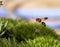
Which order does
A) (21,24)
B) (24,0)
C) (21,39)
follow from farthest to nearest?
(24,0), (21,24), (21,39)

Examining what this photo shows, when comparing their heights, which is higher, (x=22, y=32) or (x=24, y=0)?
(x=24, y=0)

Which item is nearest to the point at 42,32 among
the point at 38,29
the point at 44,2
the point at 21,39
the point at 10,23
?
the point at 38,29

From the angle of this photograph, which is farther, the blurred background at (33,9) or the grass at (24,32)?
the blurred background at (33,9)

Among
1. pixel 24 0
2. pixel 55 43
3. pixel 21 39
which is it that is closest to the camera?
pixel 55 43

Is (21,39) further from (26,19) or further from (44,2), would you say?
(44,2)

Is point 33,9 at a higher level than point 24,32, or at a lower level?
higher

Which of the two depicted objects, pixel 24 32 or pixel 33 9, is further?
pixel 33 9

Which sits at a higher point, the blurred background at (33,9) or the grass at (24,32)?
the blurred background at (33,9)

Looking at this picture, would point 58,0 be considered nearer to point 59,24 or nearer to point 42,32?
point 59,24

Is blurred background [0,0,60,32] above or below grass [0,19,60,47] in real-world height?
above

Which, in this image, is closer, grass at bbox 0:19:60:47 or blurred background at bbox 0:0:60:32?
grass at bbox 0:19:60:47

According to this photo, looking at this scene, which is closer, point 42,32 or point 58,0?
point 42,32
